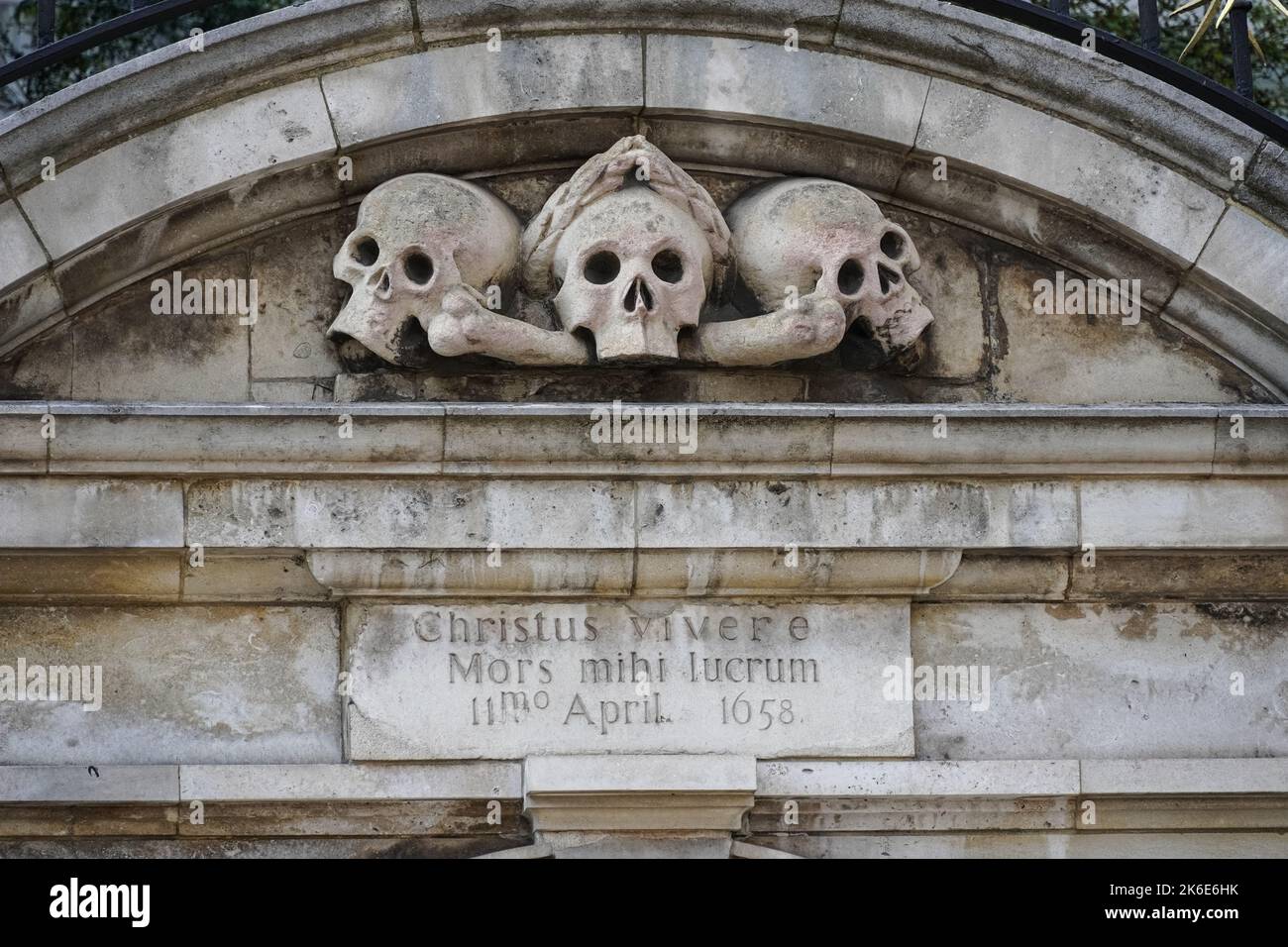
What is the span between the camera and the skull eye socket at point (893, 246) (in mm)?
6520

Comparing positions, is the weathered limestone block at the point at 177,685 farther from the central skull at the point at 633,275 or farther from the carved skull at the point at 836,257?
the carved skull at the point at 836,257

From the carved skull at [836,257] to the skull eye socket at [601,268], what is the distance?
38 centimetres

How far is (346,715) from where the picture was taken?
20.3ft

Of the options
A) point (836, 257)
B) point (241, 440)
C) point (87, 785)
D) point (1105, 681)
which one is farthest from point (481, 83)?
point (1105, 681)

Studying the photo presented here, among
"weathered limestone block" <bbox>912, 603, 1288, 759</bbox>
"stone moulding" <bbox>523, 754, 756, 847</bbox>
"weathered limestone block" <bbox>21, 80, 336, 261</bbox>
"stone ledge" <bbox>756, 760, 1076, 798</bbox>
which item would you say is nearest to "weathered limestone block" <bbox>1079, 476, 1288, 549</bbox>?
"weathered limestone block" <bbox>912, 603, 1288, 759</bbox>

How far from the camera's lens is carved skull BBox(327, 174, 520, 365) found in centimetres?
627

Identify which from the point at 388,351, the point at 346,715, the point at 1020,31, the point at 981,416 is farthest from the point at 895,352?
the point at 346,715

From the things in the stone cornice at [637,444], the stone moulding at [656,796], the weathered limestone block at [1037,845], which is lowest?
the weathered limestone block at [1037,845]

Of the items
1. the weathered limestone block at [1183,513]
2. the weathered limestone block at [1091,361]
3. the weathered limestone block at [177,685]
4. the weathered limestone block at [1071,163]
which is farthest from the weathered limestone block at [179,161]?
the weathered limestone block at [1183,513]

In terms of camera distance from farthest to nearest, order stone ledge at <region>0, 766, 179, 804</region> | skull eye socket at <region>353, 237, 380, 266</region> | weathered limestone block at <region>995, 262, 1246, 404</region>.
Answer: weathered limestone block at <region>995, 262, 1246, 404</region> → skull eye socket at <region>353, 237, 380, 266</region> → stone ledge at <region>0, 766, 179, 804</region>

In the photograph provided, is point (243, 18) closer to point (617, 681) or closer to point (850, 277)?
point (850, 277)

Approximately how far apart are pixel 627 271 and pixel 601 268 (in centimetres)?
14

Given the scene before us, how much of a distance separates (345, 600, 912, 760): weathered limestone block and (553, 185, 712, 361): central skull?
2.44 ft

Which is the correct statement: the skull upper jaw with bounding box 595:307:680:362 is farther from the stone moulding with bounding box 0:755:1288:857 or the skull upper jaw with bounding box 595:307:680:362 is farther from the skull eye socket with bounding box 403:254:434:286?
the stone moulding with bounding box 0:755:1288:857
